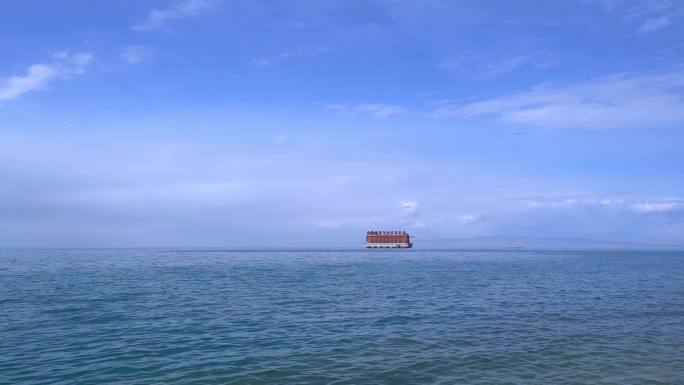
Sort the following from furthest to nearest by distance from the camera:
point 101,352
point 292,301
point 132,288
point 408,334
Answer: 1. point 132,288
2. point 292,301
3. point 408,334
4. point 101,352

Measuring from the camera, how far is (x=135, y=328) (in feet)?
99.4

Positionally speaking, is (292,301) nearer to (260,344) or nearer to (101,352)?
(260,344)

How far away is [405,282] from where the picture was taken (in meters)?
62.9

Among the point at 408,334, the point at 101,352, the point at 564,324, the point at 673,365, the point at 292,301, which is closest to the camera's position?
the point at 673,365

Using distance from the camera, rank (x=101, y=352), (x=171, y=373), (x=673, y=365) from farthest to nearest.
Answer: (x=101, y=352), (x=673, y=365), (x=171, y=373)

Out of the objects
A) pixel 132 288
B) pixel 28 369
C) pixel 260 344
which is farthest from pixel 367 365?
pixel 132 288

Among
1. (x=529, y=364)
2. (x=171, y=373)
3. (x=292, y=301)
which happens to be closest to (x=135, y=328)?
(x=171, y=373)

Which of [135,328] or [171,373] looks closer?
[171,373]

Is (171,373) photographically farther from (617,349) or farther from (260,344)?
(617,349)

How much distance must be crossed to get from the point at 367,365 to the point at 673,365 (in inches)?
527

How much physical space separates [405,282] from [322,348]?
38.8 metres

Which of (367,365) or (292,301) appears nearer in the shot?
(367,365)

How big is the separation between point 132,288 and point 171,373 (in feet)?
117


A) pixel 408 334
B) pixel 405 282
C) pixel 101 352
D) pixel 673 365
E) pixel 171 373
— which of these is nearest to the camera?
pixel 171 373
